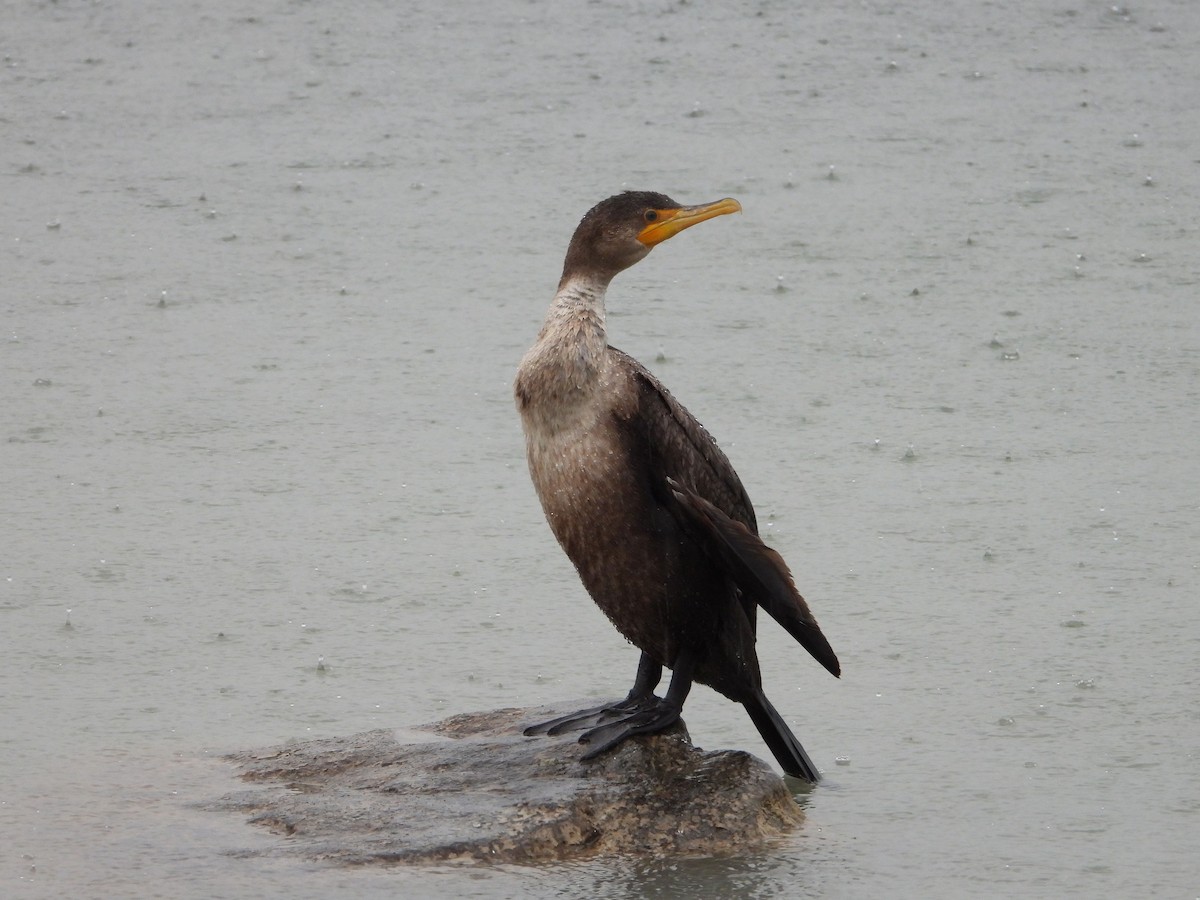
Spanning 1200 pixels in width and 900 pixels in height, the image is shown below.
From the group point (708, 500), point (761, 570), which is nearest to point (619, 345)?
point (708, 500)

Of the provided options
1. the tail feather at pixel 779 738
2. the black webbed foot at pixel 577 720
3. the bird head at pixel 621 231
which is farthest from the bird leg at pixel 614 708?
the bird head at pixel 621 231

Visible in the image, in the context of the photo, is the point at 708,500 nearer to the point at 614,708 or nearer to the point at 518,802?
the point at 614,708

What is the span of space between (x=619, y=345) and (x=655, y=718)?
3.31 metres

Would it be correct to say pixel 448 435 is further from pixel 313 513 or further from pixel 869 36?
pixel 869 36

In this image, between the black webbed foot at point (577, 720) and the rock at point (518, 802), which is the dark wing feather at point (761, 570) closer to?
the rock at point (518, 802)

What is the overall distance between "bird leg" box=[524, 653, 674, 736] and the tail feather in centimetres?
20

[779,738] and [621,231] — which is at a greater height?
[621,231]

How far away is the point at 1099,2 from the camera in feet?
34.3

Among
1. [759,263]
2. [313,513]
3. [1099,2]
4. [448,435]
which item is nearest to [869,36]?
[1099,2]

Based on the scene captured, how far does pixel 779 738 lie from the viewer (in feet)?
13.3

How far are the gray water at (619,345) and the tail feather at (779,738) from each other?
0.39 feet

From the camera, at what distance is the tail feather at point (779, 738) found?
13.2 feet

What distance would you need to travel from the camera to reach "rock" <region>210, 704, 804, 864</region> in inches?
143

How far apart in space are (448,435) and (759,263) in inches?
78.2
